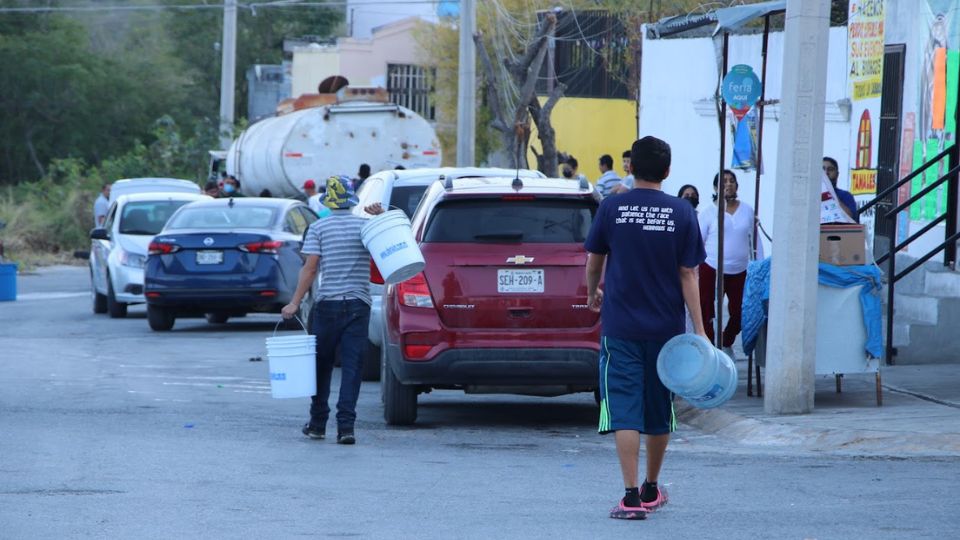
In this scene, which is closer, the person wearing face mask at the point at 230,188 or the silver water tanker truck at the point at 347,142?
the person wearing face mask at the point at 230,188

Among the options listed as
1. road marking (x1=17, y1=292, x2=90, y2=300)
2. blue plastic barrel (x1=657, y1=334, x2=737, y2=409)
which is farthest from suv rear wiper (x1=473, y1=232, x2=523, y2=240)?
road marking (x1=17, y1=292, x2=90, y2=300)

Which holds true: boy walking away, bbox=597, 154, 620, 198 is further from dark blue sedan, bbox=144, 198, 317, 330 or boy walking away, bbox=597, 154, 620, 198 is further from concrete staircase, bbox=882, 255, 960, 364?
concrete staircase, bbox=882, 255, 960, 364

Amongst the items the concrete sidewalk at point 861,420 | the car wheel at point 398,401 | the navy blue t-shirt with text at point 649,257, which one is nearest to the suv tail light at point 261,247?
the concrete sidewalk at point 861,420

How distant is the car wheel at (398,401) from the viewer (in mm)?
11867

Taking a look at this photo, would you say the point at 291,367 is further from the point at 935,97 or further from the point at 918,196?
the point at 935,97

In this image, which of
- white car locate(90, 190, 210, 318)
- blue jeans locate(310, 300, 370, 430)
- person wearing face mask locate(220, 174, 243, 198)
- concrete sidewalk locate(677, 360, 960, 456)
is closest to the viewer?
concrete sidewalk locate(677, 360, 960, 456)

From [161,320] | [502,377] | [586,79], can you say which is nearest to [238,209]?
[161,320]

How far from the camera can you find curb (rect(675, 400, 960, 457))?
34.1ft

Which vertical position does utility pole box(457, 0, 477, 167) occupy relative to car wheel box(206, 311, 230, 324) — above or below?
above

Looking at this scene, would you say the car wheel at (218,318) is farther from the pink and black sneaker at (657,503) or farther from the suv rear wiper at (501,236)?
the pink and black sneaker at (657,503)

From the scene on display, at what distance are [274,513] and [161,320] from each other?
43.5 ft

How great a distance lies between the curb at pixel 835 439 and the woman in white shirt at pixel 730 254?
2462 millimetres

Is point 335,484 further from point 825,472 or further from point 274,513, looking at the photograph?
point 825,472

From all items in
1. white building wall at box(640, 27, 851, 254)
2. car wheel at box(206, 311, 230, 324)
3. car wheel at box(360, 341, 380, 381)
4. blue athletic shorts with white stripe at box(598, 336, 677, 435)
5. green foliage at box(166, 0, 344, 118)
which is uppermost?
green foliage at box(166, 0, 344, 118)
